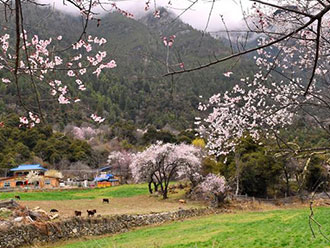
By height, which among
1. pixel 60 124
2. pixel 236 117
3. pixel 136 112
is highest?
pixel 136 112

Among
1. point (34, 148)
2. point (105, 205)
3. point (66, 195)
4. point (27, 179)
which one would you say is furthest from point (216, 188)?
point (34, 148)

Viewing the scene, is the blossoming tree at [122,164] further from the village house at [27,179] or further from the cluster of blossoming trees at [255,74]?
the cluster of blossoming trees at [255,74]

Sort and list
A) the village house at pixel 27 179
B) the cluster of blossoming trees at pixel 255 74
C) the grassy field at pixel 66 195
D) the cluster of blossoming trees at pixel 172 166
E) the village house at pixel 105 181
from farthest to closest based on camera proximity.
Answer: the village house at pixel 105 181
the village house at pixel 27 179
the grassy field at pixel 66 195
the cluster of blossoming trees at pixel 172 166
the cluster of blossoming trees at pixel 255 74

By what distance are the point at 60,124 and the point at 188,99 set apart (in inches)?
1253

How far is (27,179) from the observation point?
113ft

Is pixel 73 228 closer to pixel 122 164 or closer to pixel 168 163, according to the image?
pixel 168 163

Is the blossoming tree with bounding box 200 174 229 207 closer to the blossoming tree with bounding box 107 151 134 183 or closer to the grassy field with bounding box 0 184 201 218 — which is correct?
the grassy field with bounding box 0 184 201 218

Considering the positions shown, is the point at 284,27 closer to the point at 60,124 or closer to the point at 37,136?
the point at 37,136

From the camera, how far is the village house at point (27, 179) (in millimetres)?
35406

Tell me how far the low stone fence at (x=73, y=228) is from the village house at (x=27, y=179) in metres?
22.5

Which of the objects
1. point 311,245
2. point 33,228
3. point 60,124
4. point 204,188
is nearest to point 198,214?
point 204,188

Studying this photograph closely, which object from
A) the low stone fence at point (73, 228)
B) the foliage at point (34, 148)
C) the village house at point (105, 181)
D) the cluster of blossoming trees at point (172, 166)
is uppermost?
the foliage at point (34, 148)

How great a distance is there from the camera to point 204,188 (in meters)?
23.3

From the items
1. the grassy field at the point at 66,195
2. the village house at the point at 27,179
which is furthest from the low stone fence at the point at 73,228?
the village house at the point at 27,179
